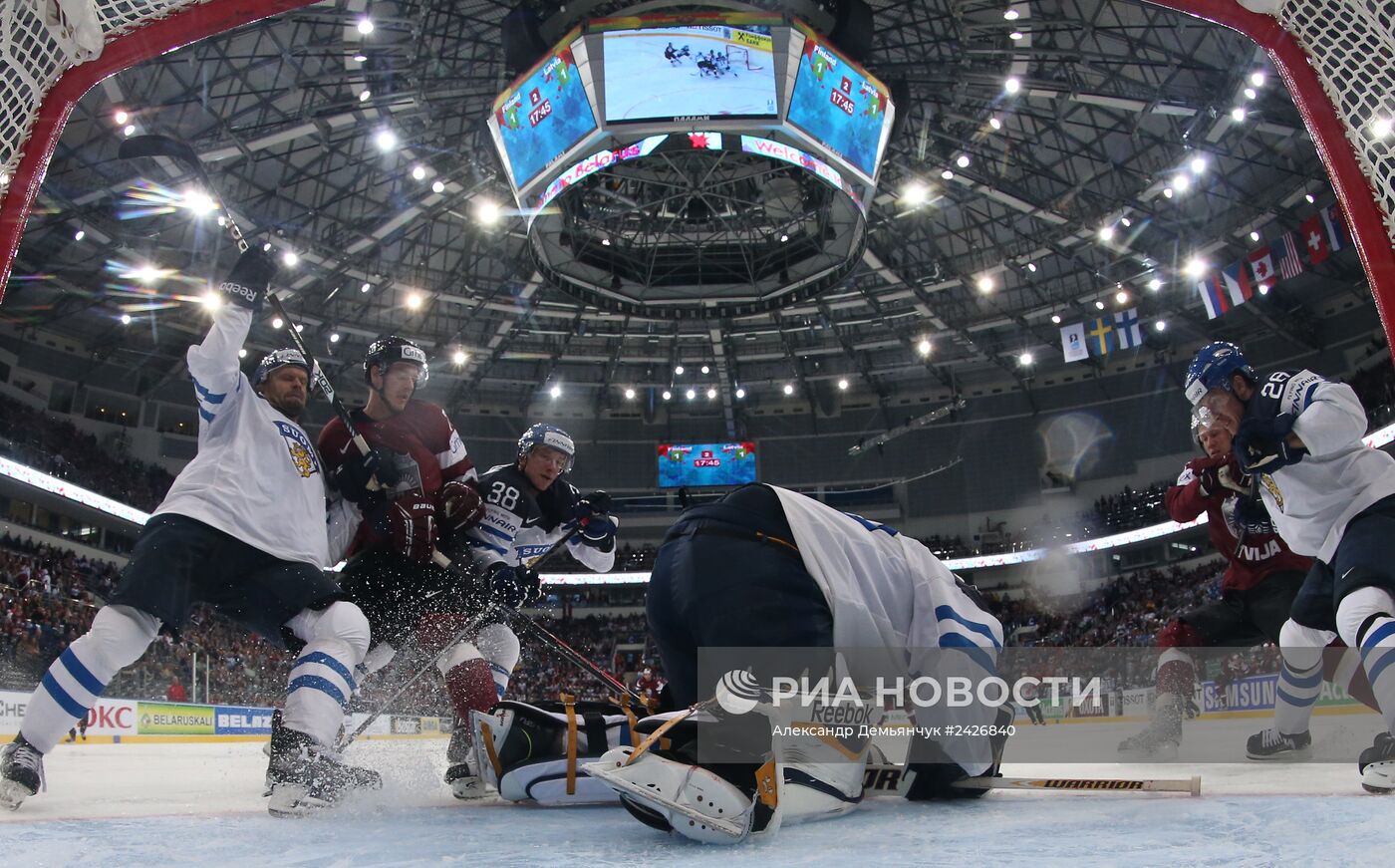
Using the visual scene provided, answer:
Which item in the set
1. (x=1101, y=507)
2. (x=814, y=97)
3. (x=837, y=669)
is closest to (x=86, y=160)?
(x=814, y=97)

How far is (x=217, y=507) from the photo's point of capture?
2.81 meters

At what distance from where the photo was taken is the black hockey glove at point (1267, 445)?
275 cm

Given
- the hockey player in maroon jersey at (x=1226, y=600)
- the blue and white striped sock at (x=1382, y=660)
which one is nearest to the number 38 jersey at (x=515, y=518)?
the blue and white striped sock at (x=1382, y=660)

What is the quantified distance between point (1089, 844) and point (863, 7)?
13.9 m

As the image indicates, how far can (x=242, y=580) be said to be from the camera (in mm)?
2861

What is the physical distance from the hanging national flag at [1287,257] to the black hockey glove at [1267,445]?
17637mm

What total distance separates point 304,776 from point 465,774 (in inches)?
36.9

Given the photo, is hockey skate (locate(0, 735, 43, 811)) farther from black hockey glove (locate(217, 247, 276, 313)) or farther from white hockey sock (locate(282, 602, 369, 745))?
black hockey glove (locate(217, 247, 276, 313))

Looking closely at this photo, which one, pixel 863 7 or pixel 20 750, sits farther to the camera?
pixel 863 7

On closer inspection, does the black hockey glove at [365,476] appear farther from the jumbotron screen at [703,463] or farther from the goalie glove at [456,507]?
the jumbotron screen at [703,463]

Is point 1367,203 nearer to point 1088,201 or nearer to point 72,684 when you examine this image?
point 72,684

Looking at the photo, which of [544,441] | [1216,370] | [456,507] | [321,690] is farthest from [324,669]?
[1216,370]

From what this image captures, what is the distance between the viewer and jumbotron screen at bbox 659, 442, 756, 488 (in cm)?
2920

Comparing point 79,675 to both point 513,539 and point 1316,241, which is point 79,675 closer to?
point 513,539
